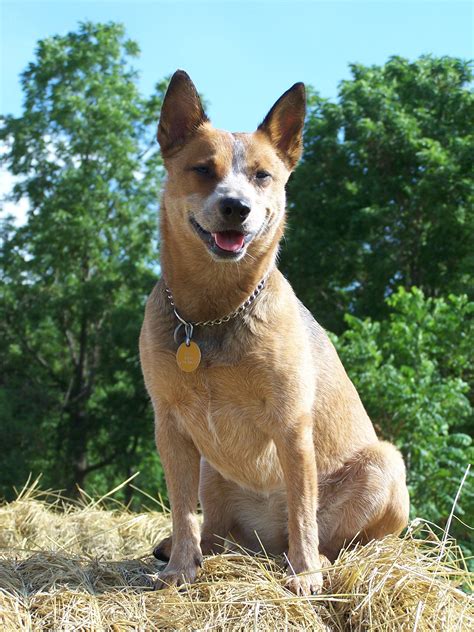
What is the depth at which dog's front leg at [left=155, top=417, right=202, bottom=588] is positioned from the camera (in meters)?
3.81

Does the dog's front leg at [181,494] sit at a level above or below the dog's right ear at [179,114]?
below

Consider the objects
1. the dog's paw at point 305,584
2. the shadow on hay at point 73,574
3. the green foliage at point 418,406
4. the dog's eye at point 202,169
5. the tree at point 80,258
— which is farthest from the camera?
the tree at point 80,258

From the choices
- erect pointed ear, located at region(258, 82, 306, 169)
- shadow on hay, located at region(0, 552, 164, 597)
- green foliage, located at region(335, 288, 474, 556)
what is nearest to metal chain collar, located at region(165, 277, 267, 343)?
erect pointed ear, located at region(258, 82, 306, 169)

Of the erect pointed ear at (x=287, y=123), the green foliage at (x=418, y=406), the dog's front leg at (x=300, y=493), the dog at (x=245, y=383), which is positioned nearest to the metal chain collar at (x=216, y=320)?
the dog at (x=245, y=383)

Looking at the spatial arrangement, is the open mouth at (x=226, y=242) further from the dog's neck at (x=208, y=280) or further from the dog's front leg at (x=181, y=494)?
the dog's front leg at (x=181, y=494)

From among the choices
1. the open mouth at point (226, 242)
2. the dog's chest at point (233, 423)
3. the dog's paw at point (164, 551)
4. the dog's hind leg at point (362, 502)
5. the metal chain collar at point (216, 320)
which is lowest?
the dog's paw at point (164, 551)

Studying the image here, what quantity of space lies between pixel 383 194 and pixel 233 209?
16.3 metres

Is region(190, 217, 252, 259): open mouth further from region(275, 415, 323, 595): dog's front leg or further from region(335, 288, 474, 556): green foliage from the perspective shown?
region(335, 288, 474, 556): green foliage

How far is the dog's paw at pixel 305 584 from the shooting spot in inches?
141

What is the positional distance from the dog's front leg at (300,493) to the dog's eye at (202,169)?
1301 mm

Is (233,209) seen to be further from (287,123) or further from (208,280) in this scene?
(287,123)

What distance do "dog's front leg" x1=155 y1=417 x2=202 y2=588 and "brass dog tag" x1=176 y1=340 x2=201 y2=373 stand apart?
0.40m

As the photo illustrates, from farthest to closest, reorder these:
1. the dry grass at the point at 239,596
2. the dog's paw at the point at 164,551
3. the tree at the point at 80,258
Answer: the tree at the point at 80,258 < the dog's paw at the point at 164,551 < the dry grass at the point at 239,596

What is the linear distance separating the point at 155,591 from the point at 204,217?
1779 millimetres
